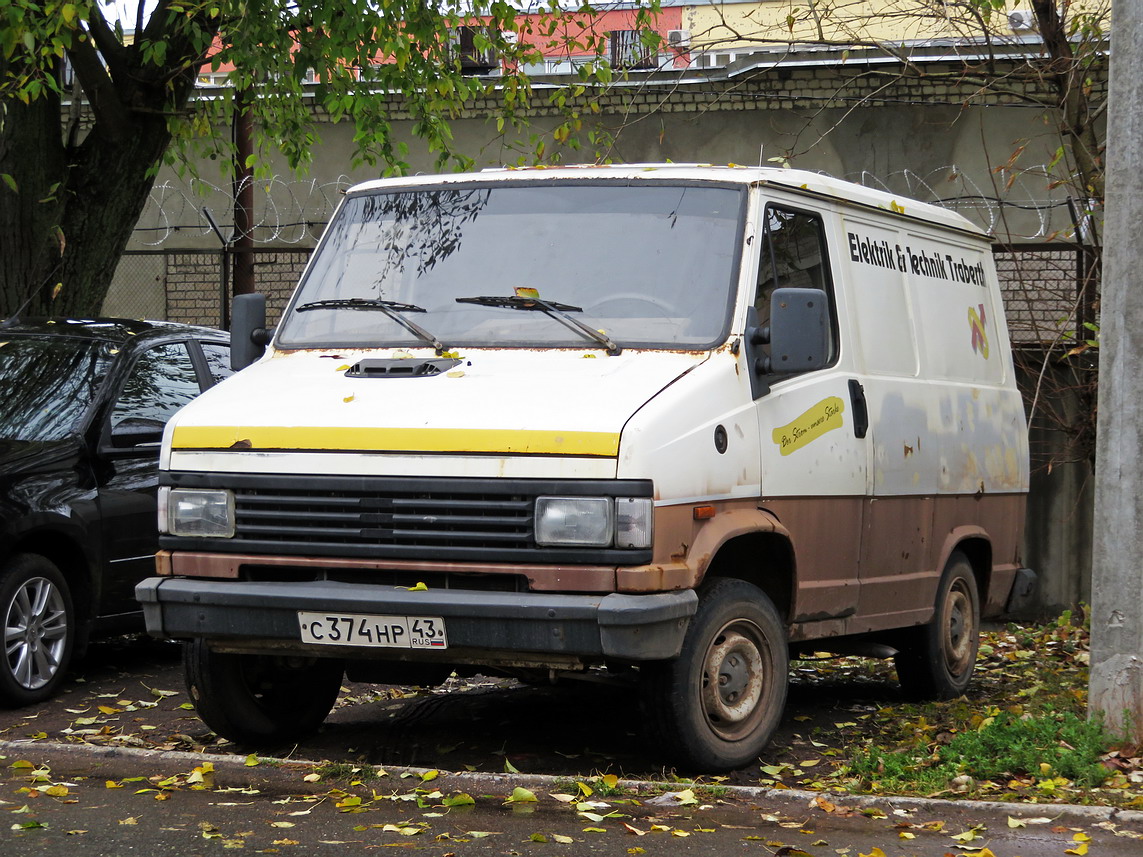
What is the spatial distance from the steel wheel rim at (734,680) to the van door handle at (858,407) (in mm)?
1237

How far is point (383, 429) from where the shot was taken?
568 centimetres

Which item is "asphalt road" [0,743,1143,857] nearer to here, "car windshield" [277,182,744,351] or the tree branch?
"car windshield" [277,182,744,351]

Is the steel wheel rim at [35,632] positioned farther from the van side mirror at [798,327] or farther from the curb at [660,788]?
the van side mirror at [798,327]

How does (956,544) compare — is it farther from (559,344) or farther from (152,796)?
(152,796)

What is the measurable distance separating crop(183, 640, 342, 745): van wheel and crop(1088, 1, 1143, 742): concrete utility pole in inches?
120

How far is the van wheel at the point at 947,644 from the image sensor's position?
8164mm

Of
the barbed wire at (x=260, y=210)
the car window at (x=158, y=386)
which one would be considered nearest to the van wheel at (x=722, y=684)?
the car window at (x=158, y=386)

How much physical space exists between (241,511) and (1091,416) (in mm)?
7529

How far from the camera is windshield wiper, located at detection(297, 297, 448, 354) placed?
637 centimetres

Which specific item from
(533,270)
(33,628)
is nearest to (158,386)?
(33,628)

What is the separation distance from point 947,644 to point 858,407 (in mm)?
1898

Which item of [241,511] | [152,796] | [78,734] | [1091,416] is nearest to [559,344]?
[241,511]

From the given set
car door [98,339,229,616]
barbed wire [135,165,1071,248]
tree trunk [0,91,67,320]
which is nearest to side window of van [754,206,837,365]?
car door [98,339,229,616]

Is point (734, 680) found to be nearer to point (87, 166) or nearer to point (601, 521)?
point (601, 521)
